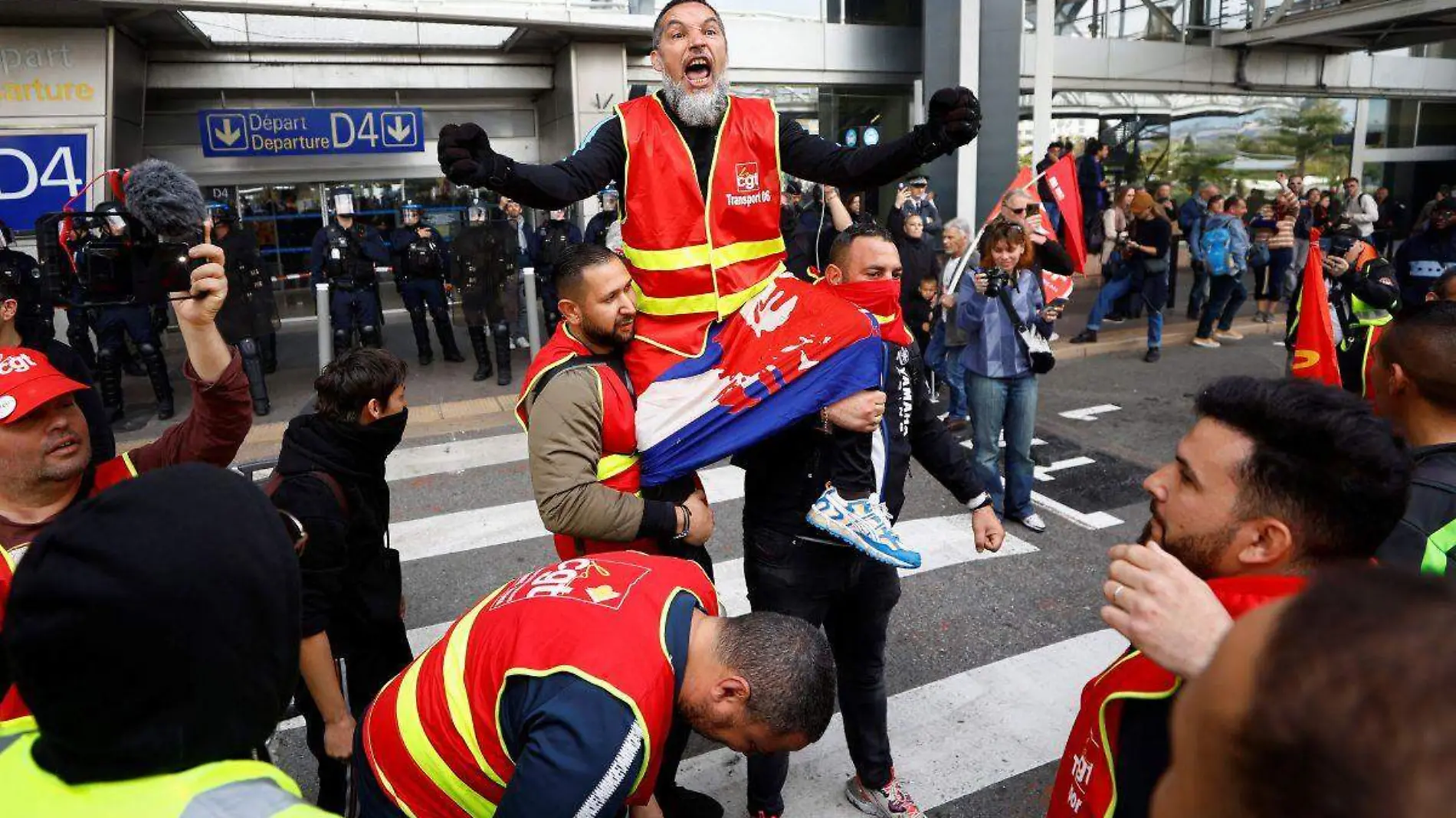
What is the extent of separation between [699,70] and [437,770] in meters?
2.16

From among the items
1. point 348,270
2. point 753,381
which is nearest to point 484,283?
point 348,270

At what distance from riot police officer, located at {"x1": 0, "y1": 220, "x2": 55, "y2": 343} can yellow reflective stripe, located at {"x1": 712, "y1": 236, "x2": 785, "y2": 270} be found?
205 inches

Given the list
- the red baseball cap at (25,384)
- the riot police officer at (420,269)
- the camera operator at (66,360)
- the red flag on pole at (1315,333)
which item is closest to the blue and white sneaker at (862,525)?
the red baseball cap at (25,384)

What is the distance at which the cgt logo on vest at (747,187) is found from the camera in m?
2.83

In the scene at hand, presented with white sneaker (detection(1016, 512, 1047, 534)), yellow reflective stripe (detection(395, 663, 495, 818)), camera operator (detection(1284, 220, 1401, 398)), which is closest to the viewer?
yellow reflective stripe (detection(395, 663, 495, 818))

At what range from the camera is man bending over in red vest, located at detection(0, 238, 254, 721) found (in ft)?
8.01

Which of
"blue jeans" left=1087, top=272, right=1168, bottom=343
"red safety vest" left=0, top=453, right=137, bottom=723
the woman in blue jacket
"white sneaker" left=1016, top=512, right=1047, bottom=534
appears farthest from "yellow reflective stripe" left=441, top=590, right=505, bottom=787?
"blue jeans" left=1087, top=272, right=1168, bottom=343

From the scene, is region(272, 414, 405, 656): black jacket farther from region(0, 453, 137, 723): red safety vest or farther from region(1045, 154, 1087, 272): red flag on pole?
region(1045, 154, 1087, 272): red flag on pole

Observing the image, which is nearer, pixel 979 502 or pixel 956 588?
pixel 979 502

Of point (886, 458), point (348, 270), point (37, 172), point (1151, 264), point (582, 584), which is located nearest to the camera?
point (582, 584)

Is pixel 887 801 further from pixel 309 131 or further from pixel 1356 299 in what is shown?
pixel 309 131

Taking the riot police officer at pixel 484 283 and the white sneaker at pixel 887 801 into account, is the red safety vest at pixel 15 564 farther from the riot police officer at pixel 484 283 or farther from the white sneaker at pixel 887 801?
the riot police officer at pixel 484 283

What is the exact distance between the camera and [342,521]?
2.70 meters

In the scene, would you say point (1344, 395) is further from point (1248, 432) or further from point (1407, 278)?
point (1407, 278)
